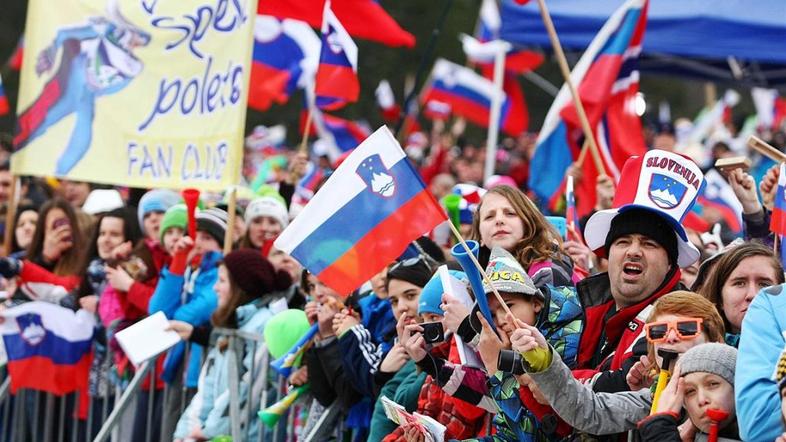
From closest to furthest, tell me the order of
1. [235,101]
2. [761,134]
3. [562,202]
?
[235,101], [562,202], [761,134]

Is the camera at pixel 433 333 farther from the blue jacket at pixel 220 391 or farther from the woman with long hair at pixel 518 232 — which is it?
the blue jacket at pixel 220 391

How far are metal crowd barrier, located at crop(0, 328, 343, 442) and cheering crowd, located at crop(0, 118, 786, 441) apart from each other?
2 cm

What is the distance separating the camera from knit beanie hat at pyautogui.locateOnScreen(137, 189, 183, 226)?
1031cm

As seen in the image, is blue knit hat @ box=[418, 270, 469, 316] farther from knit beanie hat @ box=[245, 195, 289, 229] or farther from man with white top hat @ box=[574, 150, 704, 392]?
knit beanie hat @ box=[245, 195, 289, 229]

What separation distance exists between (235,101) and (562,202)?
7.48 feet

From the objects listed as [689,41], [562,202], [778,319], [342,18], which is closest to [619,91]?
[562,202]

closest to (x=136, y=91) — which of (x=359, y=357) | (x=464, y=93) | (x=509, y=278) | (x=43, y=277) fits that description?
(x=43, y=277)

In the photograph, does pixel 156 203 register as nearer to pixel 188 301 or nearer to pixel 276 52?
pixel 188 301

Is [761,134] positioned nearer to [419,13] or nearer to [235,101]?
[235,101]

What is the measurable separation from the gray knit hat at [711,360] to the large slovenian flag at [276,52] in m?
8.42

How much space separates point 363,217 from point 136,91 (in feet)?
13.1

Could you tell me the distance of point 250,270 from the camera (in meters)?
8.20

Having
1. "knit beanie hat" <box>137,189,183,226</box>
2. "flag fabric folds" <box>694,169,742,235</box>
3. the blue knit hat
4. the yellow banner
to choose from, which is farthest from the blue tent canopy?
the blue knit hat

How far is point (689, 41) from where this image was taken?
13.1 meters
